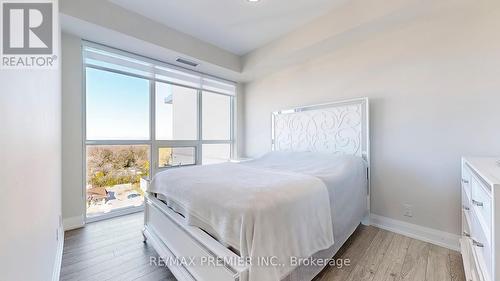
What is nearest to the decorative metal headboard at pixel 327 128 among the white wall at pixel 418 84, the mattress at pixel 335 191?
the white wall at pixel 418 84

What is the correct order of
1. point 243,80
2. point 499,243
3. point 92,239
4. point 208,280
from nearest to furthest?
point 499,243
point 208,280
point 92,239
point 243,80

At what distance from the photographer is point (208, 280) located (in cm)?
127

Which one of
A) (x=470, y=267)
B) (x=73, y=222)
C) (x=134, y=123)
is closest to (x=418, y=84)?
(x=470, y=267)

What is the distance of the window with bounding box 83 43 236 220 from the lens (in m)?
2.82

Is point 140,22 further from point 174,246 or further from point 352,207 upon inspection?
point 352,207

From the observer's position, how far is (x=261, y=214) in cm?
113

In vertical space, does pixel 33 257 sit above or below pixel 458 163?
below

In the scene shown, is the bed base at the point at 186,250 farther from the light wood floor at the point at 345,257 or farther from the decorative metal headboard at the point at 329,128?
the decorative metal headboard at the point at 329,128

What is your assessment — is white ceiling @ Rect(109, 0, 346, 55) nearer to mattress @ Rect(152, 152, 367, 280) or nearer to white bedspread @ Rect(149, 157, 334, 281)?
mattress @ Rect(152, 152, 367, 280)

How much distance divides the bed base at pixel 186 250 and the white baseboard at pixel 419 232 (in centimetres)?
224

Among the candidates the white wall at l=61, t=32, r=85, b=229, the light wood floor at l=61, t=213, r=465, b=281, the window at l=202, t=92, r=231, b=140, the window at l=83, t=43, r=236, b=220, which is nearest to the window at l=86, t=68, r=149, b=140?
the window at l=83, t=43, r=236, b=220

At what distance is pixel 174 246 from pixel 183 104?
109 inches

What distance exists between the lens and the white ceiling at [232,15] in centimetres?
241

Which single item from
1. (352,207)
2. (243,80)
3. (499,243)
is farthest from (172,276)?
(243,80)
